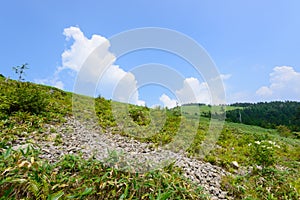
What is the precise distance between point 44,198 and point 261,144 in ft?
17.4

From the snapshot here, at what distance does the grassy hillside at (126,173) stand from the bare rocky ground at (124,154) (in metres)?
0.24

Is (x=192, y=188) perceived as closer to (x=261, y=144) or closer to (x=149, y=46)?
(x=261, y=144)

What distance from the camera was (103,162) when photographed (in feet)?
12.9

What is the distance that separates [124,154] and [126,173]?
0.83m

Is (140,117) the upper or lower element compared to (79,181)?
upper

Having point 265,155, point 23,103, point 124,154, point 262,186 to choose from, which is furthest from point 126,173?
point 23,103

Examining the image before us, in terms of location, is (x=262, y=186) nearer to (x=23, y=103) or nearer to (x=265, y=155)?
(x=265, y=155)

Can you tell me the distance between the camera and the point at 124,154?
179 inches

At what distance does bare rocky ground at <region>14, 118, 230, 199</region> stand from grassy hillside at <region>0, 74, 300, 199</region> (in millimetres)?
242

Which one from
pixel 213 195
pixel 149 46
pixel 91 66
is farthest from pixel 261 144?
pixel 91 66

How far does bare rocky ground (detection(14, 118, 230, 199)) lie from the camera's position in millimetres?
4070

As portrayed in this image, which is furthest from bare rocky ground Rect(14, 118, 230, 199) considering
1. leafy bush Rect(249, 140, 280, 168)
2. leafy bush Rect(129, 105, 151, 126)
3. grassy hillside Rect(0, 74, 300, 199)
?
leafy bush Rect(129, 105, 151, 126)

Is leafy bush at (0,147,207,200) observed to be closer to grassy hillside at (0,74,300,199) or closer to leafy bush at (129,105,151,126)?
grassy hillside at (0,74,300,199)

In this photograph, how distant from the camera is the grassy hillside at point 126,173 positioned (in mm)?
3174
